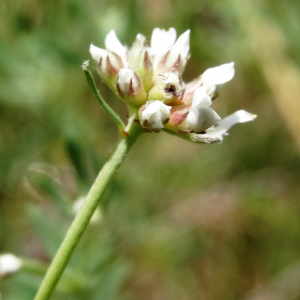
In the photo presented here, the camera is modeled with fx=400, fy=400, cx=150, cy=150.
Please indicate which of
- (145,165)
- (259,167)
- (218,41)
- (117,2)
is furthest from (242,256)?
(117,2)

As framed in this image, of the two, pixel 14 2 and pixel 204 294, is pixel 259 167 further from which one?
pixel 14 2

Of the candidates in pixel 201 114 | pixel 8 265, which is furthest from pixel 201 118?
pixel 8 265

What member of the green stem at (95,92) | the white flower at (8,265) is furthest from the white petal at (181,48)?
the white flower at (8,265)

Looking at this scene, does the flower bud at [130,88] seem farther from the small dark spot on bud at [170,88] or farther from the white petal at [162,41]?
the white petal at [162,41]

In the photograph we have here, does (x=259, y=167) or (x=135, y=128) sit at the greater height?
(x=259, y=167)

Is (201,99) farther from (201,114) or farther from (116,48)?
(116,48)
